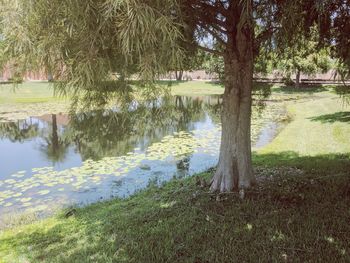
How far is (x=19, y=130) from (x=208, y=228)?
1435 cm

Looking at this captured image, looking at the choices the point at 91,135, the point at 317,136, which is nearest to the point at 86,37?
the point at 317,136

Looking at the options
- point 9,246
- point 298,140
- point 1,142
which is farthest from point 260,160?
point 1,142

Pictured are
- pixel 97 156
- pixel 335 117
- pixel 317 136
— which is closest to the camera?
pixel 97 156

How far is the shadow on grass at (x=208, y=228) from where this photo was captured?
4363 mm

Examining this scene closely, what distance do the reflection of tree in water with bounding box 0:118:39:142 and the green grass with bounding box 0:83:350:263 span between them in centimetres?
955

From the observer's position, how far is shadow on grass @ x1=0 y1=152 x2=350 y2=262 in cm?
436

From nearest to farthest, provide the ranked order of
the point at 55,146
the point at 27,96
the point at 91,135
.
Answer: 1. the point at 55,146
2. the point at 91,135
3. the point at 27,96

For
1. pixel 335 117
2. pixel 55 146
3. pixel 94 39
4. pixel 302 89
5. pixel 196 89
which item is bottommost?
pixel 55 146

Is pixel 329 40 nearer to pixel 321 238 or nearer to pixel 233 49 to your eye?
pixel 233 49

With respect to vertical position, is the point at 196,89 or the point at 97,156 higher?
the point at 196,89

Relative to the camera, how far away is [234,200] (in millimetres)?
5934

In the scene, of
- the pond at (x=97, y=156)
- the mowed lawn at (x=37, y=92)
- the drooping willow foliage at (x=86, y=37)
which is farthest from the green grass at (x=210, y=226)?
the mowed lawn at (x=37, y=92)

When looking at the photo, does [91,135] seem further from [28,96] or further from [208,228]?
[28,96]

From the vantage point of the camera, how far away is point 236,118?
6348 mm
